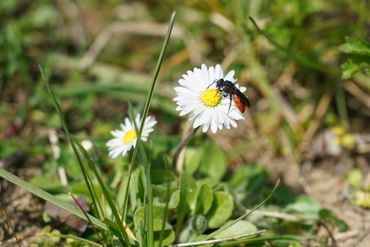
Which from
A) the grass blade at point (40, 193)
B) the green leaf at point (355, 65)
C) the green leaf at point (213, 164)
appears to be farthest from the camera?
the green leaf at point (213, 164)

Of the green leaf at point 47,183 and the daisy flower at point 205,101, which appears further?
the green leaf at point 47,183

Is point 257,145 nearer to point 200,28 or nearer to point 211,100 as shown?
point 200,28

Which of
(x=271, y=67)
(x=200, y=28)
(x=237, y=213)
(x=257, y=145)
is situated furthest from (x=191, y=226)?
(x=200, y=28)

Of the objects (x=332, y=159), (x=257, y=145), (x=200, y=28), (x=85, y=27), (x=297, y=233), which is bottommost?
(x=297, y=233)

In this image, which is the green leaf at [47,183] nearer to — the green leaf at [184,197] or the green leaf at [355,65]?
the green leaf at [184,197]

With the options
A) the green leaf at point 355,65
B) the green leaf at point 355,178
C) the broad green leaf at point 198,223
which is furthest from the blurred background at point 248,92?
the broad green leaf at point 198,223

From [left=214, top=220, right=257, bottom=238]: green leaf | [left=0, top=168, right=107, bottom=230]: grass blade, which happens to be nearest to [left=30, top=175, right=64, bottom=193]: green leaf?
[left=0, top=168, right=107, bottom=230]: grass blade
